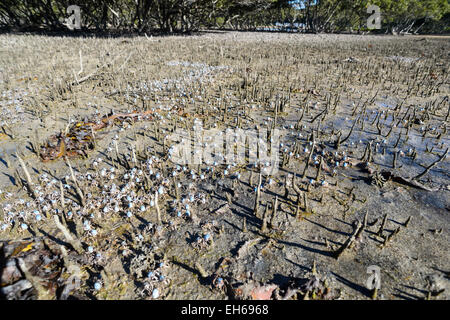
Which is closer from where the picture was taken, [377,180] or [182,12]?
[377,180]

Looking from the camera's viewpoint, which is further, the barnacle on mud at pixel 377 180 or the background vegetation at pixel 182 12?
the background vegetation at pixel 182 12

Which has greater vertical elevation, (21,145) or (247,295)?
(21,145)

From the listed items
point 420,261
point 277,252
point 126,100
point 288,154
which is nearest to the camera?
point 420,261

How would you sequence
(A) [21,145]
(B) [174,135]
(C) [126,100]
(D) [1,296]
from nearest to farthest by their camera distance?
(D) [1,296], (A) [21,145], (B) [174,135], (C) [126,100]

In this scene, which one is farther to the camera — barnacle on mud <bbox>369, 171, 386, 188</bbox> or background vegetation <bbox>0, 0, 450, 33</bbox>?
background vegetation <bbox>0, 0, 450, 33</bbox>

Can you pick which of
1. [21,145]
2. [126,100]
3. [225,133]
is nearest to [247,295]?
[225,133]

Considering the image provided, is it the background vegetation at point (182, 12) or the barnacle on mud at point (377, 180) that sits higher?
the background vegetation at point (182, 12)

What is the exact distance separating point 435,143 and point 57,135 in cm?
947

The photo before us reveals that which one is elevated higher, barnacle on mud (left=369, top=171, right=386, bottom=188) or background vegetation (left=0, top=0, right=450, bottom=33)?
background vegetation (left=0, top=0, right=450, bottom=33)

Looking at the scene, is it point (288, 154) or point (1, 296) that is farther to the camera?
point (288, 154)

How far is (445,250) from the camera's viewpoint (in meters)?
3.36

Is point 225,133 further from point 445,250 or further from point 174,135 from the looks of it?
point 445,250

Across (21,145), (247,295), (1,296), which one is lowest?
(247,295)

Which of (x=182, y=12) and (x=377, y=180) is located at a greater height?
(x=182, y=12)
